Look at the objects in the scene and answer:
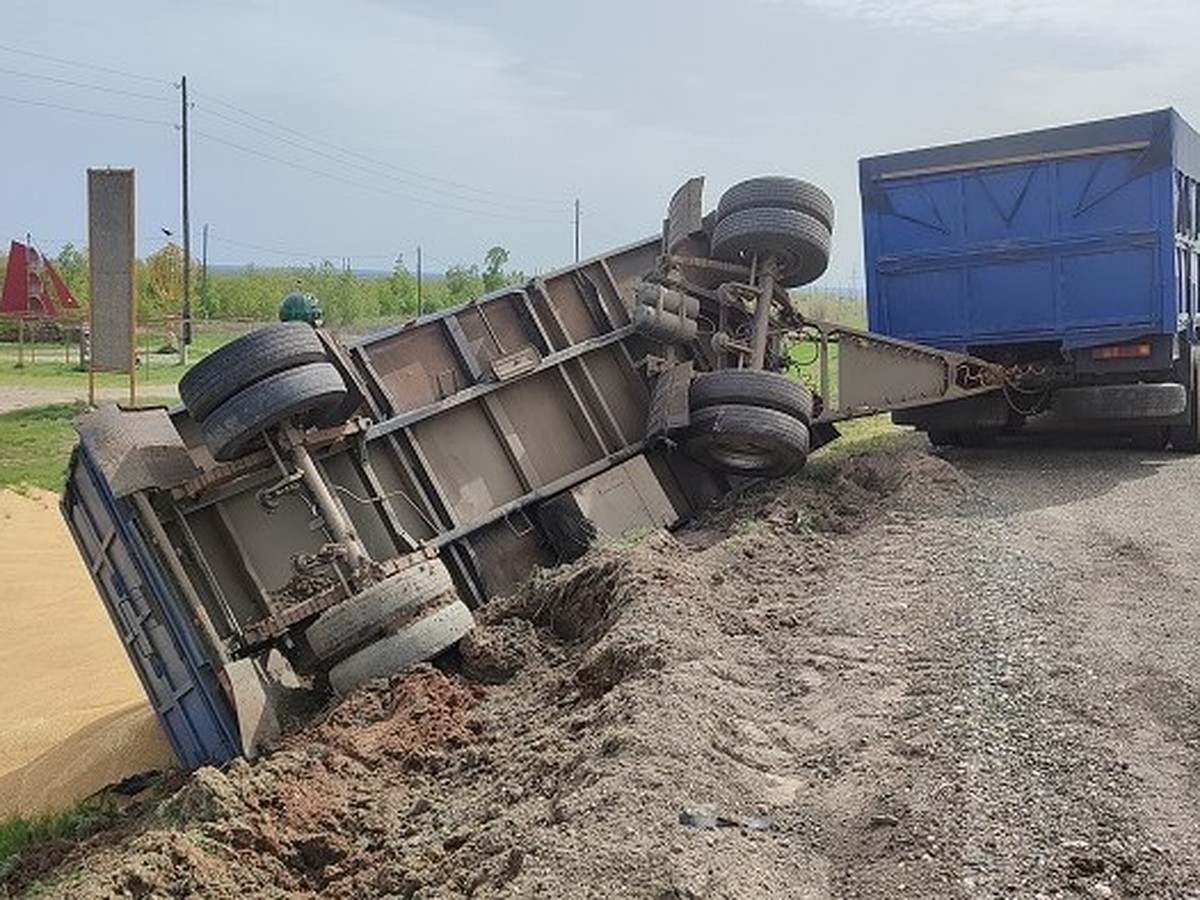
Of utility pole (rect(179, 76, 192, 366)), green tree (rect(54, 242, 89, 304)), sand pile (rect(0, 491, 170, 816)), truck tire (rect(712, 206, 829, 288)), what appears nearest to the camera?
sand pile (rect(0, 491, 170, 816))

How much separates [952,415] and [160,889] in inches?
347

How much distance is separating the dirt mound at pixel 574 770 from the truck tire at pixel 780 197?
135 inches

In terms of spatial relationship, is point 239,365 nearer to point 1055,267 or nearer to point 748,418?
point 748,418

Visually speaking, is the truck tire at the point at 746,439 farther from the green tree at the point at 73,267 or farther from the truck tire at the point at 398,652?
the green tree at the point at 73,267

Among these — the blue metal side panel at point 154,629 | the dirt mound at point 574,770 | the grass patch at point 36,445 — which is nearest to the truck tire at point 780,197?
the dirt mound at point 574,770

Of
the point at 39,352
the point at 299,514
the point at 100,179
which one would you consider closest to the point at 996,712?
the point at 299,514

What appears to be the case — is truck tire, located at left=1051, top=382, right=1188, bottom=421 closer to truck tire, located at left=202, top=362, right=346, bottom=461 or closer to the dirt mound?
the dirt mound

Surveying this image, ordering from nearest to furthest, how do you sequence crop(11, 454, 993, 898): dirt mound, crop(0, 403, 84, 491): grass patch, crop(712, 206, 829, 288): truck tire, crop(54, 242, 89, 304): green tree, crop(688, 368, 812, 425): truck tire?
crop(11, 454, 993, 898): dirt mound
crop(688, 368, 812, 425): truck tire
crop(712, 206, 829, 288): truck tire
crop(0, 403, 84, 491): grass patch
crop(54, 242, 89, 304): green tree

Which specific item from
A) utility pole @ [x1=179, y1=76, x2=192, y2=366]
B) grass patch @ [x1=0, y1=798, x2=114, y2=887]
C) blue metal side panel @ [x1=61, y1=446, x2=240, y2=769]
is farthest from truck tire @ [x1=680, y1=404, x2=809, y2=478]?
utility pole @ [x1=179, y1=76, x2=192, y2=366]

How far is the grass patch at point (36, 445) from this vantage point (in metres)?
19.5

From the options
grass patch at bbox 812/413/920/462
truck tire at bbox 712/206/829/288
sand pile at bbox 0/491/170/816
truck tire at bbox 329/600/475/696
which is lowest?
grass patch at bbox 812/413/920/462

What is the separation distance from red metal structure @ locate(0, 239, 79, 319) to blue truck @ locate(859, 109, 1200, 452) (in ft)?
109

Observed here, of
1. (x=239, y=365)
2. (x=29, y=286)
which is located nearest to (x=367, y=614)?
(x=239, y=365)

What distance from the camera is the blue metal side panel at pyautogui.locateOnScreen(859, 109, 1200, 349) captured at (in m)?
11.2
